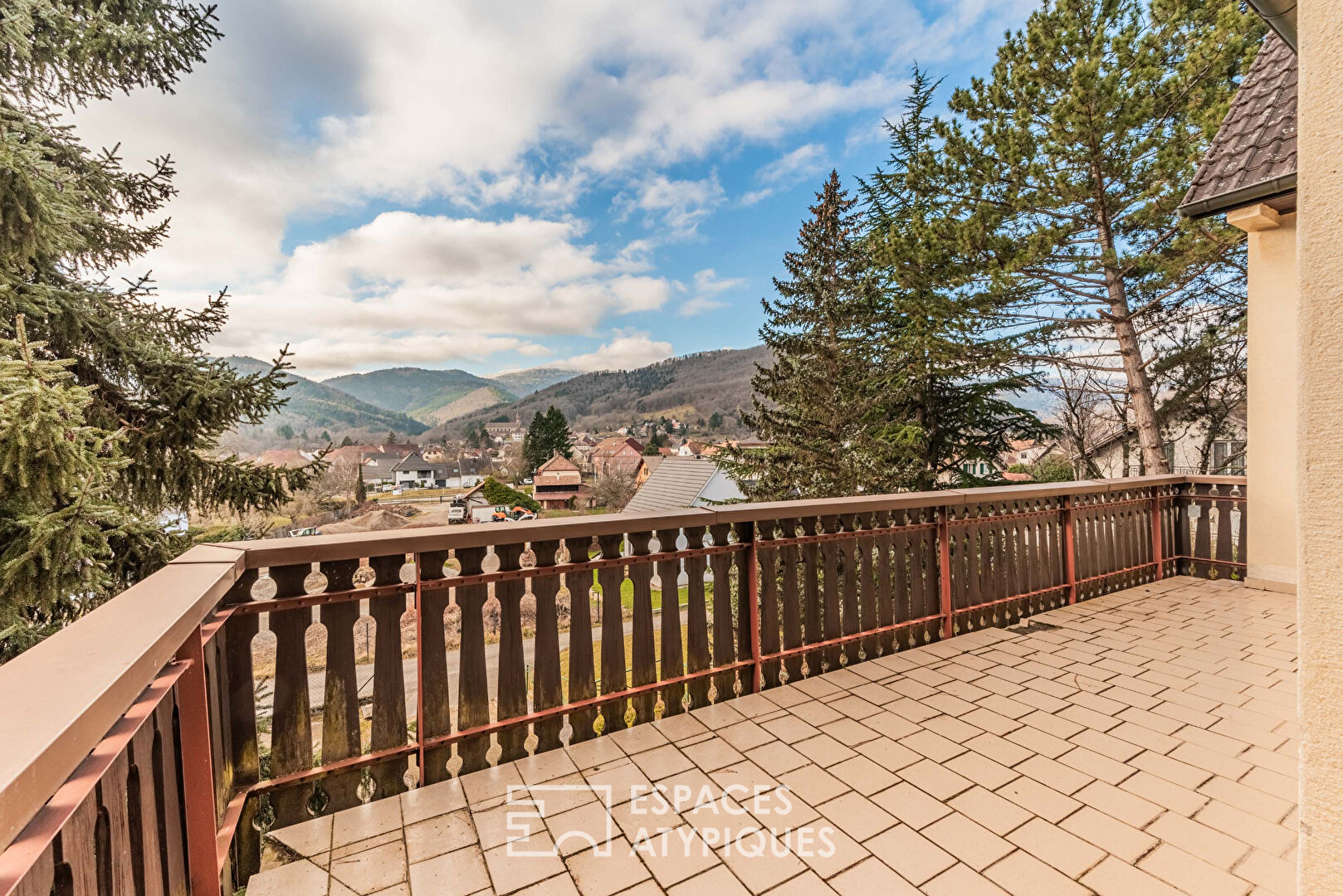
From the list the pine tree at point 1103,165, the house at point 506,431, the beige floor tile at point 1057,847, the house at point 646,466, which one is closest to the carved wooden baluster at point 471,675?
the beige floor tile at point 1057,847

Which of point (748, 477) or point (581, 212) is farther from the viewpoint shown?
point (581, 212)

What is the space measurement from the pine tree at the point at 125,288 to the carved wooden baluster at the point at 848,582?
4.57 meters

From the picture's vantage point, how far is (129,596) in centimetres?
133

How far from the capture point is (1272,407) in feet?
15.7

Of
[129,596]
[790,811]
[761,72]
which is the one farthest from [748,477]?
[129,596]

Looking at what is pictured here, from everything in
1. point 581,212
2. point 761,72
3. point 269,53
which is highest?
point 581,212

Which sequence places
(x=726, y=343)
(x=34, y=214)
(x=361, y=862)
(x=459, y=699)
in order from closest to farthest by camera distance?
(x=361, y=862)
(x=459, y=699)
(x=34, y=214)
(x=726, y=343)

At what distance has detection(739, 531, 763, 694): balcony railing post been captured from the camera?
2984 millimetres

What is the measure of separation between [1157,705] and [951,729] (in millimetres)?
1192

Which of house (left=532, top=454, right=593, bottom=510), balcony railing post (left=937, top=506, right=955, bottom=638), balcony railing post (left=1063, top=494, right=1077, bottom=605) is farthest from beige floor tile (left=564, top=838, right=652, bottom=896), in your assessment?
house (left=532, top=454, right=593, bottom=510)

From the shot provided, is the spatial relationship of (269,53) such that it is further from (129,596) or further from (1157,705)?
(1157,705)

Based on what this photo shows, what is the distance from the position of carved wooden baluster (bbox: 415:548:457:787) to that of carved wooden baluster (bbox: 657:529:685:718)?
0.96 metres

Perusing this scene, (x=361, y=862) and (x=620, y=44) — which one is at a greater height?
(x=620, y=44)

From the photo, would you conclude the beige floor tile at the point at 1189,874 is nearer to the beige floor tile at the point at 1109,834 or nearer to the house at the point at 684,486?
the beige floor tile at the point at 1109,834
